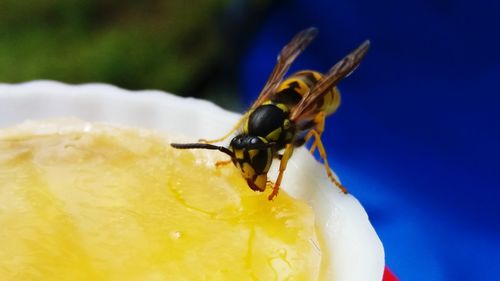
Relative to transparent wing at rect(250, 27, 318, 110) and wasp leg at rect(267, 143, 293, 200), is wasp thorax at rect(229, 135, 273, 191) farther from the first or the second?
transparent wing at rect(250, 27, 318, 110)

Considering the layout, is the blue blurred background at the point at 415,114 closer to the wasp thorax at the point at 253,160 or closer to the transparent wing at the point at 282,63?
the transparent wing at the point at 282,63

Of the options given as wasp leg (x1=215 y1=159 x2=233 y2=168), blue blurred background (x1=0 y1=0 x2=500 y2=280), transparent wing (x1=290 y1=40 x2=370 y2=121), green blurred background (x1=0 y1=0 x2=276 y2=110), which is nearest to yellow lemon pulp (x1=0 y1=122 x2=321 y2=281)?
wasp leg (x1=215 y1=159 x2=233 y2=168)

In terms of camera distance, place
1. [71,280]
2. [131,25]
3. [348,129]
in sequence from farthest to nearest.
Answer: [131,25]
[348,129]
[71,280]

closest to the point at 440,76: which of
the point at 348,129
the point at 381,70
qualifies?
the point at 381,70

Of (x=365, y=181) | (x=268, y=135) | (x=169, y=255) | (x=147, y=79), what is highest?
(x=268, y=135)

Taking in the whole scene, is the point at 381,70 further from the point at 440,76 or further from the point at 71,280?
the point at 71,280
